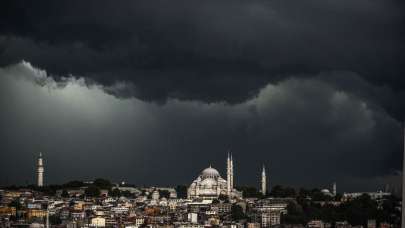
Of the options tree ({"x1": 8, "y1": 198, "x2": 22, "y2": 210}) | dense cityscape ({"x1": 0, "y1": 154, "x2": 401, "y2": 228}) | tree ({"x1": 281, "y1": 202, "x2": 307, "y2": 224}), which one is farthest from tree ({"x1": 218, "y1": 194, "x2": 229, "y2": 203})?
tree ({"x1": 8, "y1": 198, "x2": 22, "y2": 210})

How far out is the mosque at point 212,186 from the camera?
57.7 m

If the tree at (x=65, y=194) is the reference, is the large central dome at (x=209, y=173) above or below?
above

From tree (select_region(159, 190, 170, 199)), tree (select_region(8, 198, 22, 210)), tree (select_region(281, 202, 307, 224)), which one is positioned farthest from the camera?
tree (select_region(159, 190, 170, 199))

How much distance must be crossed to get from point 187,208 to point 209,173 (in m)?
11.2

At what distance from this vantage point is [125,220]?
146 feet

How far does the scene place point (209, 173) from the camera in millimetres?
61656

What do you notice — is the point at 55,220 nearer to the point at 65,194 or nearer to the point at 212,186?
the point at 65,194

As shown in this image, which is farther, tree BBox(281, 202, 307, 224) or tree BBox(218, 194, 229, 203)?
tree BBox(218, 194, 229, 203)

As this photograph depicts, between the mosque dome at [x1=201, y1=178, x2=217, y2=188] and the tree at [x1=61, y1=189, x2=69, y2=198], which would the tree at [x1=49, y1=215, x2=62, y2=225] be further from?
the mosque dome at [x1=201, y1=178, x2=217, y2=188]

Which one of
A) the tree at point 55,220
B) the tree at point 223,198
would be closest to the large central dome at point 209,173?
the tree at point 223,198

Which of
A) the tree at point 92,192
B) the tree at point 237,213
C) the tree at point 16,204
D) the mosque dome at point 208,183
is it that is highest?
the mosque dome at point 208,183

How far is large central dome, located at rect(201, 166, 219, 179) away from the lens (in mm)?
61406

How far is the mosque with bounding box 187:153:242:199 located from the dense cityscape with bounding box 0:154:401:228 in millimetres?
398

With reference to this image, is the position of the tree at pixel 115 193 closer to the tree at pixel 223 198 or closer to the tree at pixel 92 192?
the tree at pixel 92 192
